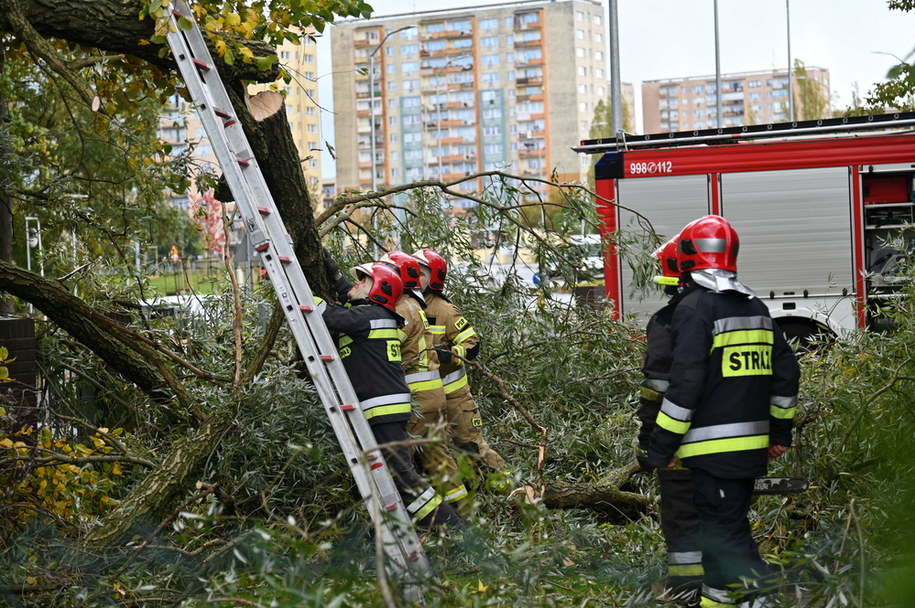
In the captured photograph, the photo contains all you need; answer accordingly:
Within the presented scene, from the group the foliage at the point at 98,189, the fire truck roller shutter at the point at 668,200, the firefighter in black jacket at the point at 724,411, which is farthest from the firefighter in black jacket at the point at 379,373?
the fire truck roller shutter at the point at 668,200

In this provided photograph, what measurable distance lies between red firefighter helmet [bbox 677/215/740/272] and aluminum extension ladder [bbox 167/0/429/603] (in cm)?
163

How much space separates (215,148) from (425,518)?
94.9 inches

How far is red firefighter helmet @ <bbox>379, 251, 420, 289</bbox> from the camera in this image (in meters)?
5.96

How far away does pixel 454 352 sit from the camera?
5.81 metres

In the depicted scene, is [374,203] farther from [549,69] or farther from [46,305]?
[549,69]

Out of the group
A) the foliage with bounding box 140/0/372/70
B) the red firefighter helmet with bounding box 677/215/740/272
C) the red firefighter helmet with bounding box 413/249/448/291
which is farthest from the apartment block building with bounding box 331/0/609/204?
the red firefighter helmet with bounding box 677/215/740/272

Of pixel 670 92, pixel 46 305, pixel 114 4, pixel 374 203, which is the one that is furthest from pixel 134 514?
pixel 670 92

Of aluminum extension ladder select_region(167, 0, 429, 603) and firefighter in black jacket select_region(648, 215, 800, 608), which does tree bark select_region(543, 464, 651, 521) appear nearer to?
firefighter in black jacket select_region(648, 215, 800, 608)

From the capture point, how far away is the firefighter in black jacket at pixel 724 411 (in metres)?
4.03

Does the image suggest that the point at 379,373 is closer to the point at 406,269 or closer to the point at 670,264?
the point at 406,269

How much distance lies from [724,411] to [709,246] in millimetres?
738

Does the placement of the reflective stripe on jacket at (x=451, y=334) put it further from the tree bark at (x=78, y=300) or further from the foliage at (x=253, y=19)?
the foliage at (x=253, y=19)

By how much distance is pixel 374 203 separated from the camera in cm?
677

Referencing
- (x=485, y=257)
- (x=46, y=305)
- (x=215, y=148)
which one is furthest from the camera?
(x=485, y=257)
